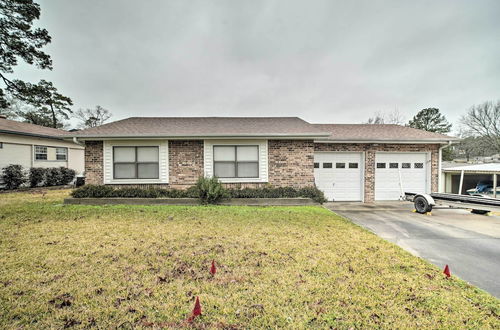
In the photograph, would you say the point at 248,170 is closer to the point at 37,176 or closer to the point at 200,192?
the point at 200,192

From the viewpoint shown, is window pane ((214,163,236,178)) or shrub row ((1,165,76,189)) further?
shrub row ((1,165,76,189))

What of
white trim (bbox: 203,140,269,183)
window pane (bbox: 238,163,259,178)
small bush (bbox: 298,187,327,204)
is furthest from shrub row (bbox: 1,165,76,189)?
small bush (bbox: 298,187,327,204)

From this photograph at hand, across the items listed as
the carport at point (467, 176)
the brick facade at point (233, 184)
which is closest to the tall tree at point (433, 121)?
the carport at point (467, 176)

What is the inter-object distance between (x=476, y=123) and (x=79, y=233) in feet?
131

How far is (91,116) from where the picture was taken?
35.3 metres

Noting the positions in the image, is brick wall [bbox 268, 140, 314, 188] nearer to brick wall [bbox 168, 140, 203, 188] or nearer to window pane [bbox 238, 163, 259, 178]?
window pane [bbox 238, 163, 259, 178]

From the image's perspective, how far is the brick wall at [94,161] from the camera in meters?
9.06

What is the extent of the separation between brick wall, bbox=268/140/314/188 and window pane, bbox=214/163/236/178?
1.70 meters

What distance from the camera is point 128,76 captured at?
1686 centimetres

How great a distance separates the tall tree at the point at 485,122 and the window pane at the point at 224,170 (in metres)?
34.2

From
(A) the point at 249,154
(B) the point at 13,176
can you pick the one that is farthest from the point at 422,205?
(B) the point at 13,176

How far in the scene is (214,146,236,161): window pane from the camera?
9367 mm

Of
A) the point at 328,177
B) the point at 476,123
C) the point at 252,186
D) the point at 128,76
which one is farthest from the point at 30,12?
the point at 476,123

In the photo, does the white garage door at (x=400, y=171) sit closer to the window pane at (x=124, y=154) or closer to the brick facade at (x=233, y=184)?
the brick facade at (x=233, y=184)
